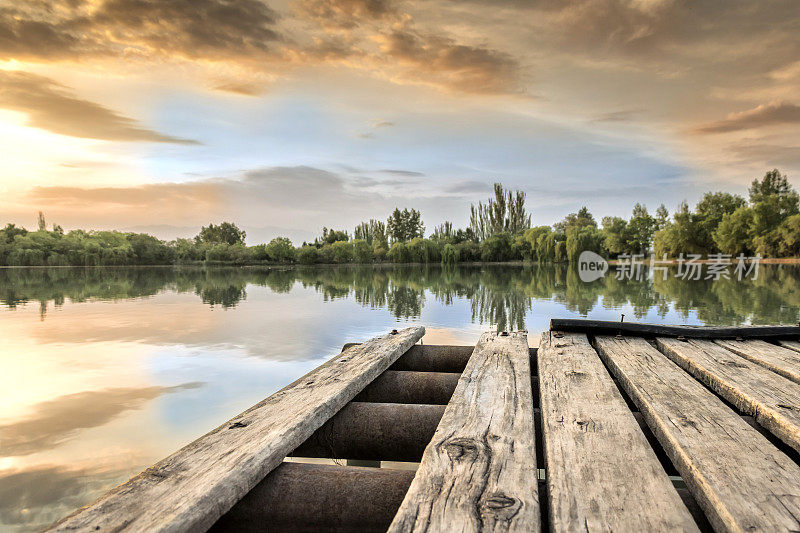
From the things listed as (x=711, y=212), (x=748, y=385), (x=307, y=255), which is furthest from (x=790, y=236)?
(x=307, y=255)

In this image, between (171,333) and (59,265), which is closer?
(171,333)

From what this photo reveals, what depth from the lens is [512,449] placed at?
51.6 inches

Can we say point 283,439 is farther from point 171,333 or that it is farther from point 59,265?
point 59,265

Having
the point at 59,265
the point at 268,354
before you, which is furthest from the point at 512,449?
the point at 59,265

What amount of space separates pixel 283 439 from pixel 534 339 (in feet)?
26.0

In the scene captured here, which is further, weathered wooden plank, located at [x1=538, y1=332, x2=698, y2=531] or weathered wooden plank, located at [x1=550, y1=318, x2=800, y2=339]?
weathered wooden plank, located at [x1=550, y1=318, x2=800, y2=339]

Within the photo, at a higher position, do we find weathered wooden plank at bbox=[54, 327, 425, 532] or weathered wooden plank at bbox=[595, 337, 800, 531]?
weathered wooden plank at bbox=[595, 337, 800, 531]

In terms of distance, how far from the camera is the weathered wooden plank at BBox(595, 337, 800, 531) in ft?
3.27

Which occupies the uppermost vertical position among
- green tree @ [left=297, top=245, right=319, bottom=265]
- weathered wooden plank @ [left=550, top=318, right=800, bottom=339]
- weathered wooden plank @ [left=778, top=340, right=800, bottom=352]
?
green tree @ [left=297, top=245, right=319, bottom=265]

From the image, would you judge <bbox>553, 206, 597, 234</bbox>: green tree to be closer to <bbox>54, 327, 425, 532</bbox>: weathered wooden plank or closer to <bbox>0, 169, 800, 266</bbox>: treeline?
<bbox>0, 169, 800, 266</bbox>: treeline

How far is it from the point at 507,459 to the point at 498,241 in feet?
264

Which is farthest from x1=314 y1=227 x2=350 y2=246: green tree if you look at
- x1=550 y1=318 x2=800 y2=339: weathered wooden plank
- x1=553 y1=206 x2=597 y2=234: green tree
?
x1=550 y1=318 x2=800 y2=339: weathered wooden plank

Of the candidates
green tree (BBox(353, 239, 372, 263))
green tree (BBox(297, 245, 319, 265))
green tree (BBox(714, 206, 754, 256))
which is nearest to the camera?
green tree (BBox(714, 206, 754, 256))

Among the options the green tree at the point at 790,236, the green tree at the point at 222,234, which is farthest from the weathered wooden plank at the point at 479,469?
the green tree at the point at 222,234
